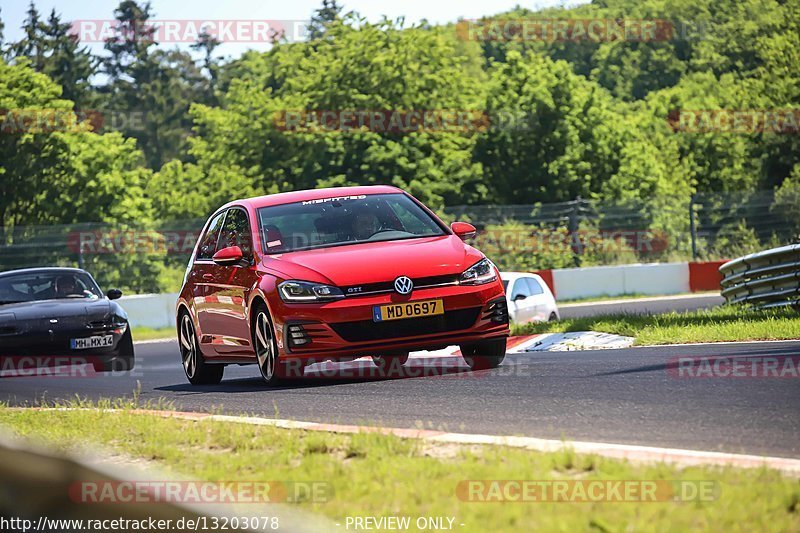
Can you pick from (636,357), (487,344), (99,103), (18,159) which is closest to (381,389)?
(487,344)

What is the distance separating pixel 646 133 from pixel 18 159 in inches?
1437

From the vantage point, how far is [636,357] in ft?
37.8

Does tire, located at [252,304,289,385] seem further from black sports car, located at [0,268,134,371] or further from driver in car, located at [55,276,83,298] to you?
driver in car, located at [55,276,83,298]

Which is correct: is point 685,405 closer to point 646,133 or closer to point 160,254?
point 160,254

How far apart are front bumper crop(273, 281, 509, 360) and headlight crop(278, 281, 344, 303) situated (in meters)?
0.05

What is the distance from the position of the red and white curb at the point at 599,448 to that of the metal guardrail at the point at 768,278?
9.98 m

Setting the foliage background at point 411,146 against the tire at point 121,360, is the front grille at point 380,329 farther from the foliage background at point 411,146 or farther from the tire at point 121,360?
the foliage background at point 411,146

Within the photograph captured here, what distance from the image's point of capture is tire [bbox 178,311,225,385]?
1303cm

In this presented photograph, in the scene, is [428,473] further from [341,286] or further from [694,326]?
[694,326]

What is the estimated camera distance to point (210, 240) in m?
13.2

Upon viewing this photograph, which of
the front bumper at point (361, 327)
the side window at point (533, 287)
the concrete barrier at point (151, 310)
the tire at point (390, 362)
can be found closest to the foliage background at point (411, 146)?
the concrete barrier at point (151, 310)

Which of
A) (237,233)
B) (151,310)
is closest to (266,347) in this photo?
(237,233)

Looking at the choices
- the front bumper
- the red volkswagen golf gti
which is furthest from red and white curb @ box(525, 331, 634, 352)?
the front bumper

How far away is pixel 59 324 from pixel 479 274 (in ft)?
24.9
